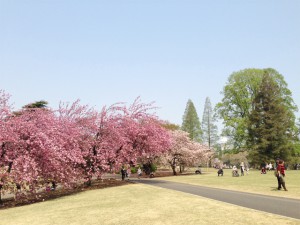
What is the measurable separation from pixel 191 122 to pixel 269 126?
118 ft

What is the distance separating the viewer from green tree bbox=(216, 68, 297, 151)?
55716mm

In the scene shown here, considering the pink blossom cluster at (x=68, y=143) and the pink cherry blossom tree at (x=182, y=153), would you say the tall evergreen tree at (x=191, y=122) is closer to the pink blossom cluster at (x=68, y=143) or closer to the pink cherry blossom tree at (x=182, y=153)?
the pink cherry blossom tree at (x=182, y=153)

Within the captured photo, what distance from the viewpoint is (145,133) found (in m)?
29.0

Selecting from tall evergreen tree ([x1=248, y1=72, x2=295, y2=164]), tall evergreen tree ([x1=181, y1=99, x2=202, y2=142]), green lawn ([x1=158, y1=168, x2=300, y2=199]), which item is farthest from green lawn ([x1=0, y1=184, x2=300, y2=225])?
tall evergreen tree ([x1=181, y1=99, x2=202, y2=142])

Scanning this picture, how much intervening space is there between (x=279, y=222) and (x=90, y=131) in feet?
64.2

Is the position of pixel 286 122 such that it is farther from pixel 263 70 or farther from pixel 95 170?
pixel 95 170

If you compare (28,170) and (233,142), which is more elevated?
(233,142)

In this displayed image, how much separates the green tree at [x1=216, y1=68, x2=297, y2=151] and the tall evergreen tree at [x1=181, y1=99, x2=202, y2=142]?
2453 centimetres

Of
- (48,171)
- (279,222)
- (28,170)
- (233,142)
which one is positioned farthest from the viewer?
(233,142)

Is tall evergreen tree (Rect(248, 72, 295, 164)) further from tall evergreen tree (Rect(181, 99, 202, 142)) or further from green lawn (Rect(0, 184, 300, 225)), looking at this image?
green lawn (Rect(0, 184, 300, 225))

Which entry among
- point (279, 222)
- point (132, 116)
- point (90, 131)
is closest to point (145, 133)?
point (132, 116)

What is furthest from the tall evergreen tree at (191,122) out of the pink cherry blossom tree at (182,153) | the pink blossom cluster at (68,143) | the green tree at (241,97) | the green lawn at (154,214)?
the green lawn at (154,214)

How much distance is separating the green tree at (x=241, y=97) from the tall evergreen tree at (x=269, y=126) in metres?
3.45

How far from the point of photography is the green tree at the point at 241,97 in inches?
2194
